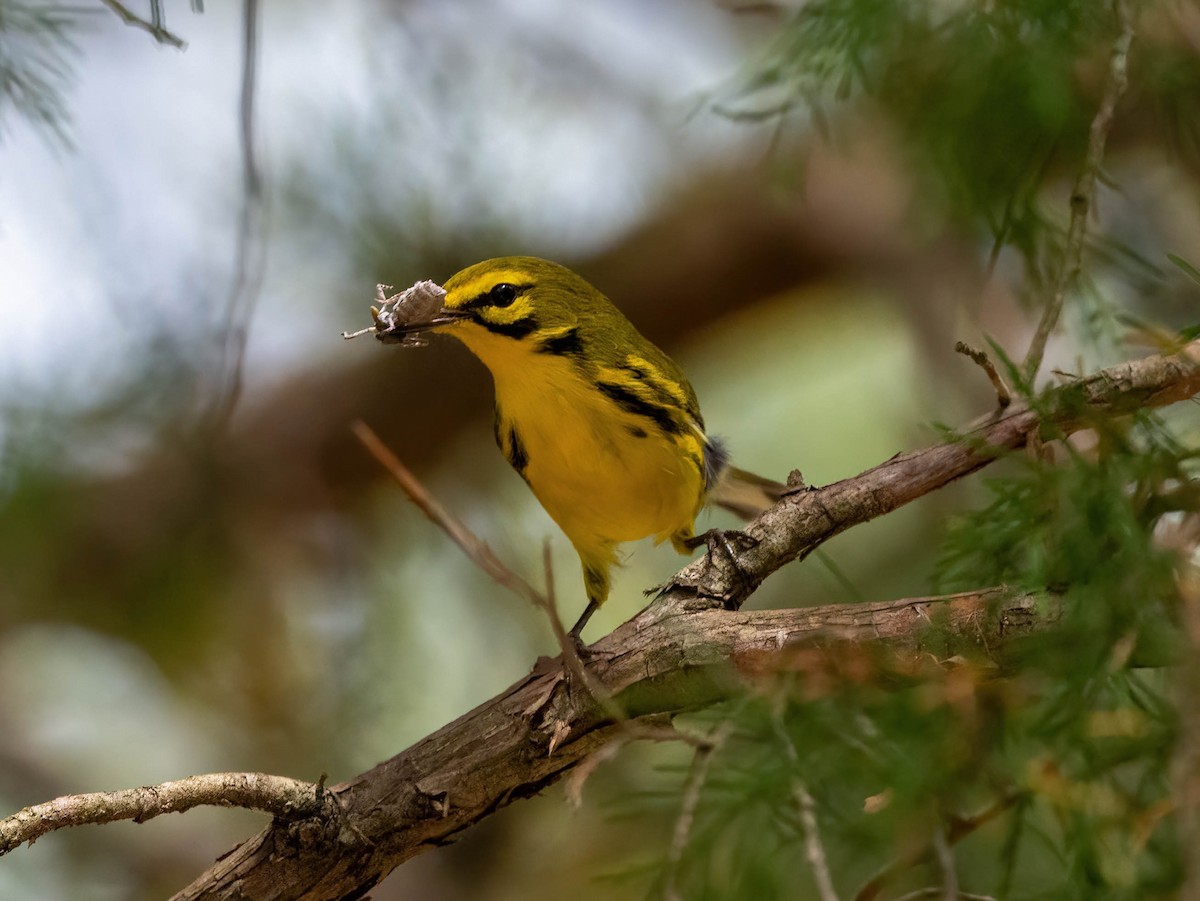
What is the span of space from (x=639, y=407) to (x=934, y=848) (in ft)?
5.77

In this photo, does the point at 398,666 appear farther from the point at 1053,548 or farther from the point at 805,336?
the point at 1053,548

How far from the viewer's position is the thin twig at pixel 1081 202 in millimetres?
1790

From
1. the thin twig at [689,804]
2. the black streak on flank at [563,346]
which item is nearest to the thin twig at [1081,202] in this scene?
the thin twig at [689,804]

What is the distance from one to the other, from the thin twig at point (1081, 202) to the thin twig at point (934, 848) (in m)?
0.71

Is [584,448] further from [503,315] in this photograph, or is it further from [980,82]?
[980,82]

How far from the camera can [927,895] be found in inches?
54.9

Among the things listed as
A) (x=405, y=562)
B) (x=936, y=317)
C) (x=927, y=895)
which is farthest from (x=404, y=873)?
(x=927, y=895)

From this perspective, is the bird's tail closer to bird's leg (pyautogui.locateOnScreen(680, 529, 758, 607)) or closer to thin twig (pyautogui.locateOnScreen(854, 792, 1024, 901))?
bird's leg (pyautogui.locateOnScreen(680, 529, 758, 607))

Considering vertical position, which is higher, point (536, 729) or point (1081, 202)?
point (1081, 202)

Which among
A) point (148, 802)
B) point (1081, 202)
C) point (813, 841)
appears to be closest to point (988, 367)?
point (1081, 202)

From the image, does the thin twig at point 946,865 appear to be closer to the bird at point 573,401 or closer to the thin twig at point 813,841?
the thin twig at point 813,841

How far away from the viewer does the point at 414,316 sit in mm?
2789

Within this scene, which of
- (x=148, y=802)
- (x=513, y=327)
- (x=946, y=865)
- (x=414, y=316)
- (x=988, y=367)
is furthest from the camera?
(x=513, y=327)

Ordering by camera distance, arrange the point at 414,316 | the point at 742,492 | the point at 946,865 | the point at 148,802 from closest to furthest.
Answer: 1. the point at 946,865
2. the point at 148,802
3. the point at 414,316
4. the point at 742,492
